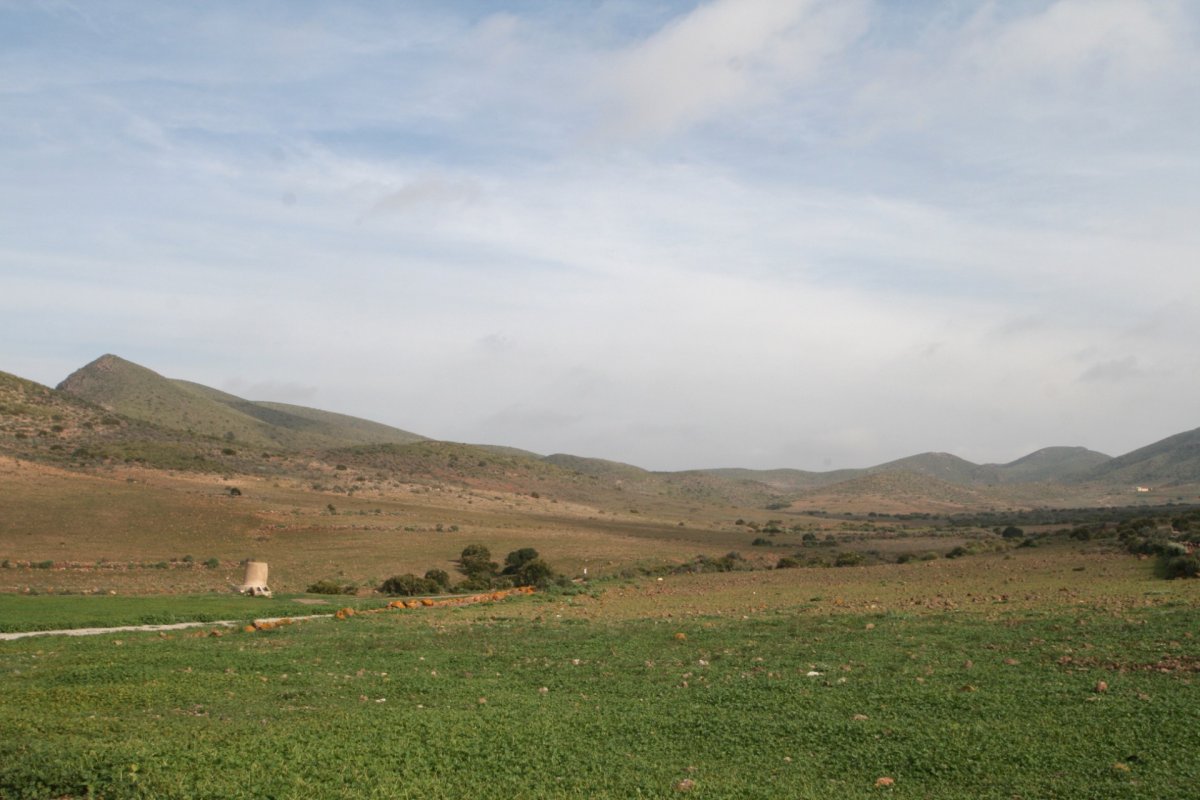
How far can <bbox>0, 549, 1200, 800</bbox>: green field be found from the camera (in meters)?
8.46

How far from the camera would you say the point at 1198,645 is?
44.6ft

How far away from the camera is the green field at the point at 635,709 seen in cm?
846

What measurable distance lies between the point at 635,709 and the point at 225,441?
88358 millimetres

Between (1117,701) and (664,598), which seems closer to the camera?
(1117,701)

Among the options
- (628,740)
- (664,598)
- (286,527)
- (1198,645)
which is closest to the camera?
(628,740)

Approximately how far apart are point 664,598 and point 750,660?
532 inches

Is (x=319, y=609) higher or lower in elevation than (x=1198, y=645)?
lower

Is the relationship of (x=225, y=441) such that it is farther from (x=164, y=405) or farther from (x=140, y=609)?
(x=140, y=609)

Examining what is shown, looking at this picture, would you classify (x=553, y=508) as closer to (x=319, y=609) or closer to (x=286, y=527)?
(x=286, y=527)

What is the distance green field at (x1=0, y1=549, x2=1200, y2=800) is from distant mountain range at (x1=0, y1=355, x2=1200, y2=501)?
204 ft

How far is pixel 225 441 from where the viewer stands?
91.2m

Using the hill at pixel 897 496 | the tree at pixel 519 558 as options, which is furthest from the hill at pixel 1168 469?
the tree at pixel 519 558

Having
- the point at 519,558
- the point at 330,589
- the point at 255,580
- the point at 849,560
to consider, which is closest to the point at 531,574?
the point at 519,558

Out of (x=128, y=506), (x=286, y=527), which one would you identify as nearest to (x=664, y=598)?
(x=286, y=527)
